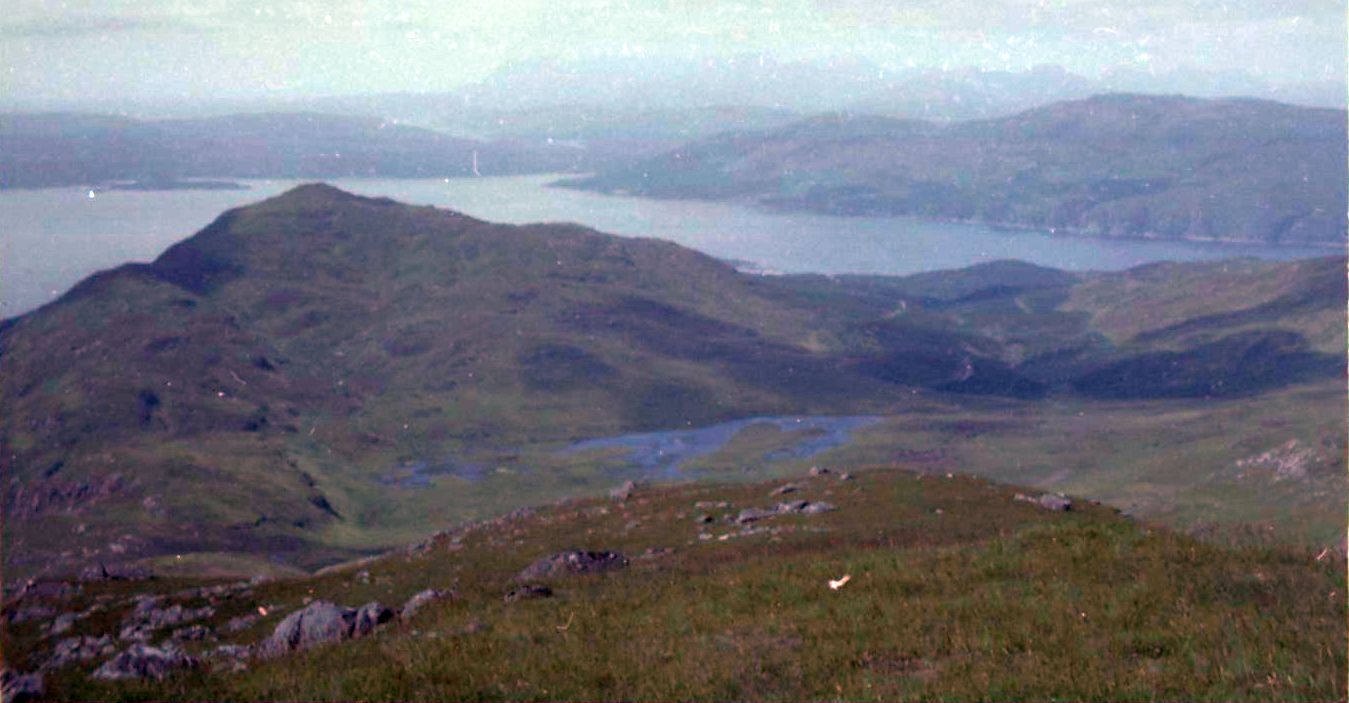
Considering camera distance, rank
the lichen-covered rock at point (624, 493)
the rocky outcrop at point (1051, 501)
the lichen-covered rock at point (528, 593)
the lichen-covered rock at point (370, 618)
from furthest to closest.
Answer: the lichen-covered rock at point (624, 493), the rocky outcrop at point (1051, 501), the lichen-covered rock at point (528, 593), the lichen-covered rock at point (370, 618)

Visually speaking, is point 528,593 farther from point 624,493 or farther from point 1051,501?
point 624,493

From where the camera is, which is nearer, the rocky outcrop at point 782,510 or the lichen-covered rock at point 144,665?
the lichen-covered rock at point 144,665

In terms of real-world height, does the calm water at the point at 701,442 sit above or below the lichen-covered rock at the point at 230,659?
below

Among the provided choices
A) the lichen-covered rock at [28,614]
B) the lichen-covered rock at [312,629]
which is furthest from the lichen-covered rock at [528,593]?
the lichen-covered rock at [28,614]

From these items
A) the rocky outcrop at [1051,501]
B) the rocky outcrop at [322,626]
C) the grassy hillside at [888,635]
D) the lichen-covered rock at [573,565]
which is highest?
the grassy hillside at [888,635]

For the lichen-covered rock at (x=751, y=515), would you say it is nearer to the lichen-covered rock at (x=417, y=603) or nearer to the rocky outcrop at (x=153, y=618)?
the rocky outcrop at (x=153, y=618)

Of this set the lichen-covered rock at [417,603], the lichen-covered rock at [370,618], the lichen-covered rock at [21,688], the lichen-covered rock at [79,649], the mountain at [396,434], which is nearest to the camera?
the lichen-covered rock at [21,688]

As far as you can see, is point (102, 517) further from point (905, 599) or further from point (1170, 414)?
point (1170, 414)
